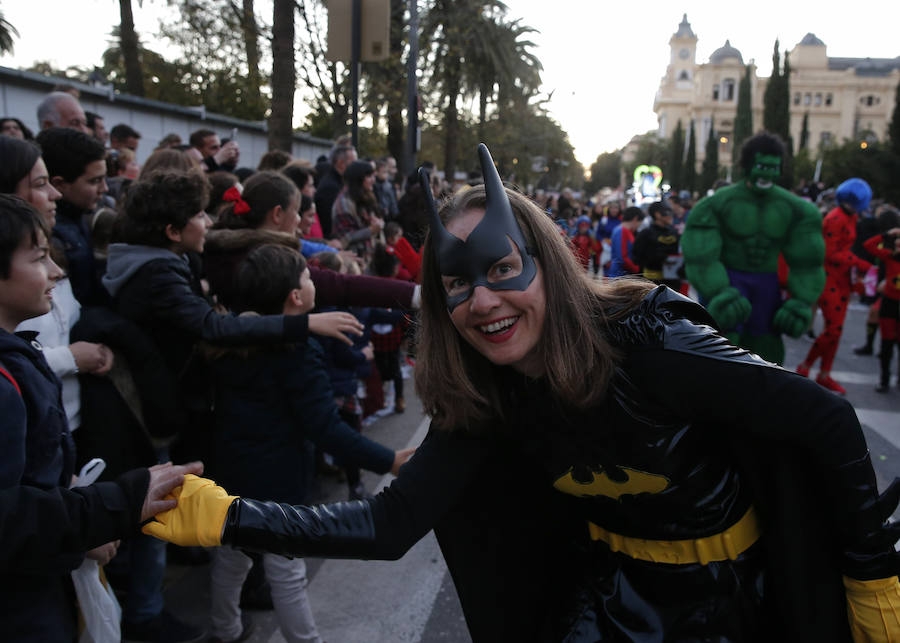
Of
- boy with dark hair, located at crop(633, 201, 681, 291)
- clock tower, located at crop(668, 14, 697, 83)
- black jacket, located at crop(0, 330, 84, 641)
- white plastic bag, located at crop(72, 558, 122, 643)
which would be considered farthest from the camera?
clock tower, located at crop(668, 14, 697, 83)

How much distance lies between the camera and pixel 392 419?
20.6 feet

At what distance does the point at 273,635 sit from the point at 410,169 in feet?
27.0

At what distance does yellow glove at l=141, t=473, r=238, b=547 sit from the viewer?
1.63 meters

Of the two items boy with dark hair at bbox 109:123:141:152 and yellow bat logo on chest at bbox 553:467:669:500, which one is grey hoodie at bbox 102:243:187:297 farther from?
boy with dark hair at bbox 109:123:141:152

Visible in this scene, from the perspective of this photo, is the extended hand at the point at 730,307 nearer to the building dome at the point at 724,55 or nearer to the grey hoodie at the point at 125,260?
the grey hoodie at the point at 125,260

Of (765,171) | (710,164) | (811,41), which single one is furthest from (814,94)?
(765,171)

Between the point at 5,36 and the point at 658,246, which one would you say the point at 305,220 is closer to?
the point at 658,246

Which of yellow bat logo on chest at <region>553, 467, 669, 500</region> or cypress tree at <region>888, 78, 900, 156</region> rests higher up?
cypress tree at <region>888, 78, 900, 156</region>

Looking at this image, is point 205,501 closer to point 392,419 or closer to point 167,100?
point 392,419

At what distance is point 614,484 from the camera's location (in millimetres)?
1743

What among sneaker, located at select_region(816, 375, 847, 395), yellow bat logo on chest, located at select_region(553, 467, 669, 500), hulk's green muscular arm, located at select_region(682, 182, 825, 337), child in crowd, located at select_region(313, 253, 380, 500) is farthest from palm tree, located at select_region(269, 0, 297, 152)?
yellow bat logo on chest, located at select_region(553, 467, 669, 500)

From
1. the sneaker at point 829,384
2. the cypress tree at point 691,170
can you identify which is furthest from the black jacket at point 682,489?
the cypress tree at point 691,170

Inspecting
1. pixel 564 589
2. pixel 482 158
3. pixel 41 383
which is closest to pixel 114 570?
pixel 41 383

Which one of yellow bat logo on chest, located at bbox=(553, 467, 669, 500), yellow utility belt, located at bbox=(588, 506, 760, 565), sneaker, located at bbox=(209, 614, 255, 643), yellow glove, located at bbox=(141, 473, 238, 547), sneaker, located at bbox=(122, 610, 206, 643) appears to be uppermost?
yellow bat logo on chest, located at bbox=(553, 467, 669, 500)
